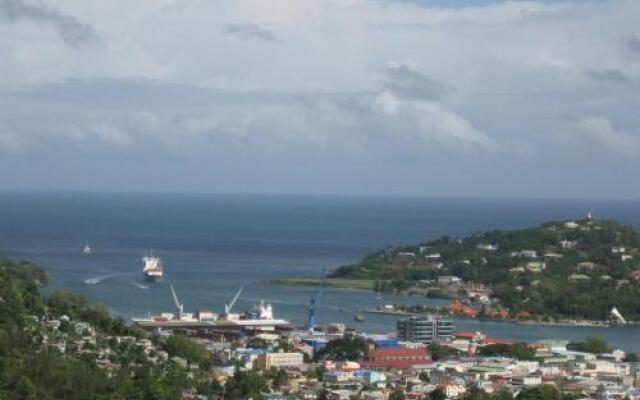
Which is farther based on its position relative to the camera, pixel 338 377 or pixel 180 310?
pixel 180 310

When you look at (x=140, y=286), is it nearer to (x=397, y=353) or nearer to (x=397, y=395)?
(x=397, y=353)

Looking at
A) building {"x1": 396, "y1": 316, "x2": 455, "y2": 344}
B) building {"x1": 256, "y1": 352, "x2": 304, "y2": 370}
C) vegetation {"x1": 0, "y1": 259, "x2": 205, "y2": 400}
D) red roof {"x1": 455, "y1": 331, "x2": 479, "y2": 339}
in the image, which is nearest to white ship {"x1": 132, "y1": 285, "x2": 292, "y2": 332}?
building {"x1": 396, "y1": 316, "x2": 455, "y2": 344}

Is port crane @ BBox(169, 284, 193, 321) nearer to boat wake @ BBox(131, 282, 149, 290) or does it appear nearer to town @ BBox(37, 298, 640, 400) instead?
boat wake @ BBox(131, 282, 149, 290)

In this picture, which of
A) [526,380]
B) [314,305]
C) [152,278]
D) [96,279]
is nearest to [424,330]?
[314,305]

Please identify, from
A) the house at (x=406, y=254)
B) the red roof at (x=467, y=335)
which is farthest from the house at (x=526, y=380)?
the house at (x=406, y=254)

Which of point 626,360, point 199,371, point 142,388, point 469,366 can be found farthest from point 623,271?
point 142,388

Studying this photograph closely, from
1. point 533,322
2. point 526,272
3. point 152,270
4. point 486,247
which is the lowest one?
point 533,322
